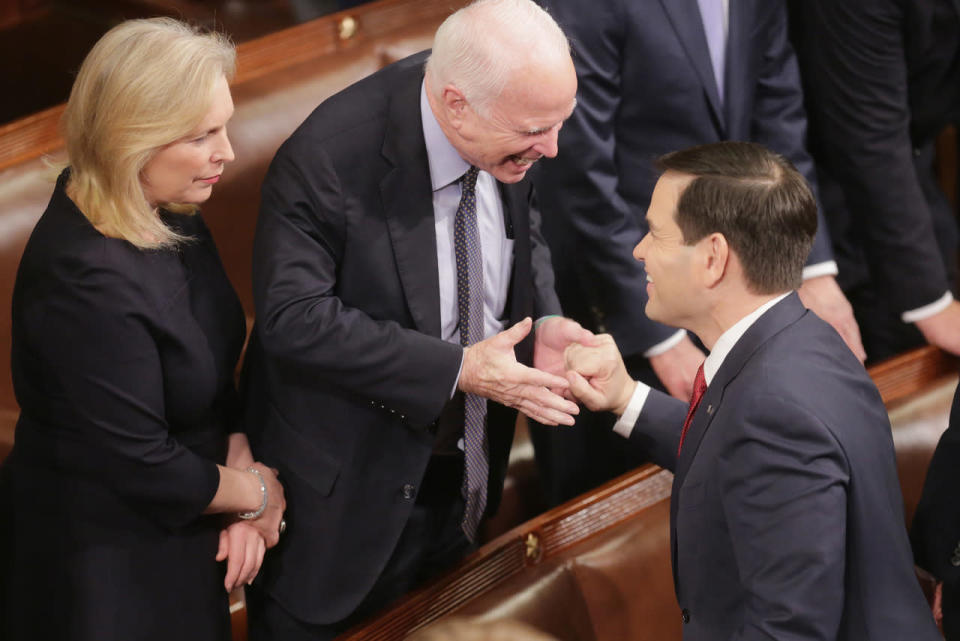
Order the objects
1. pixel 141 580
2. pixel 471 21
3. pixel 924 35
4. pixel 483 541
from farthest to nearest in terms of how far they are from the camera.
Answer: pixel 483 541
pixel 924 35
pixel 141 580
pixel 471 21

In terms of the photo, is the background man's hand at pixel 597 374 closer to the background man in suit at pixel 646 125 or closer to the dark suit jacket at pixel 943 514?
the background man in suit at pixel 646 125

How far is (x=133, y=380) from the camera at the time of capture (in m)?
1.73

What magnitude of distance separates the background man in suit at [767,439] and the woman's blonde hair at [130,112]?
2.45ft

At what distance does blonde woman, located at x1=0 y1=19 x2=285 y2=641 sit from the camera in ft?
5.52

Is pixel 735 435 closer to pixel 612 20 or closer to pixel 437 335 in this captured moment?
pixel 437 335

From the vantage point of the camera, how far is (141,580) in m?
1.91

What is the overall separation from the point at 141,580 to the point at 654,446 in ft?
3.06

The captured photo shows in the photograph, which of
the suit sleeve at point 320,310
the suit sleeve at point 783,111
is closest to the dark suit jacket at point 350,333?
the suit sleeve at point 320,310

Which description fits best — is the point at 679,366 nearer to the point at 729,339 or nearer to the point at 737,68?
the point at 737,68

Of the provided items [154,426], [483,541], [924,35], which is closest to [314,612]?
[154,426]

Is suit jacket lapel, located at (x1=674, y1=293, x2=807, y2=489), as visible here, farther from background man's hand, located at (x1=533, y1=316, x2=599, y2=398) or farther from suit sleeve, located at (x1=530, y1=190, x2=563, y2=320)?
suit sleeve, located at (x1=530, y1=190, x2=563, y2=320)

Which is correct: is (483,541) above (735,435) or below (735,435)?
below

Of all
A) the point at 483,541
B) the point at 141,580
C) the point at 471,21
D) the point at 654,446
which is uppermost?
the point at 471,21

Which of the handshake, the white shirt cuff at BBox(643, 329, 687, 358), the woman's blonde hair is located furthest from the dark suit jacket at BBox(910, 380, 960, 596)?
the woman's blonde hair
